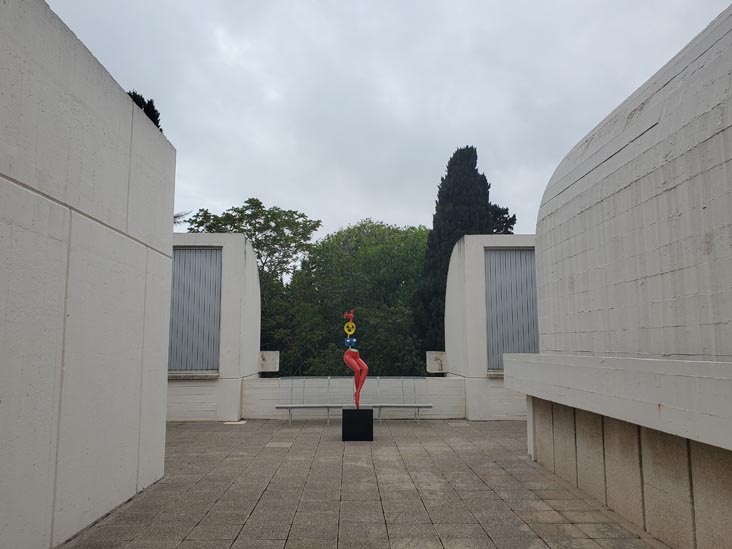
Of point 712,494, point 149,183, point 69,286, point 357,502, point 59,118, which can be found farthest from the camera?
point 149,183

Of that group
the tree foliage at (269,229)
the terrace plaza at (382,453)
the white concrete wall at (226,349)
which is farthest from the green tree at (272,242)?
the terrace plaza at (382,453)

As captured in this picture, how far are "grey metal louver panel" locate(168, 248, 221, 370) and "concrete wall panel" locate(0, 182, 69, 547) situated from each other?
8.61m

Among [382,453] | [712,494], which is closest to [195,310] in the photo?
[382,453]

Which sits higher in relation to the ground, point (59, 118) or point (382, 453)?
point (59, 118)

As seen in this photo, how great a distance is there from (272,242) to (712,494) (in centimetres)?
2482

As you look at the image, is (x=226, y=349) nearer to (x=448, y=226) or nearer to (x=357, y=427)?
(x=357, y=427)

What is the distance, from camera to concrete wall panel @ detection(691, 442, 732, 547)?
4.16 meters

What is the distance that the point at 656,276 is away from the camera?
5270mm

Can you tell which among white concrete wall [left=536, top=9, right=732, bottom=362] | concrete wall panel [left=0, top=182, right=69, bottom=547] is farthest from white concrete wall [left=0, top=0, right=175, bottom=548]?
white concrete wall [left=536, top=9, right=732, bottom=362]

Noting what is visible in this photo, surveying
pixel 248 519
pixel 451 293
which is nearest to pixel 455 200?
pixel 451 293

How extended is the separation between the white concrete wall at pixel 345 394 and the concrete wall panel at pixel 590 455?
6743 millimetres

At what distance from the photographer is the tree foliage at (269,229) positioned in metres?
27.1

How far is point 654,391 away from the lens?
4.66 m

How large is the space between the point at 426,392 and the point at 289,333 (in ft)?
46.2
